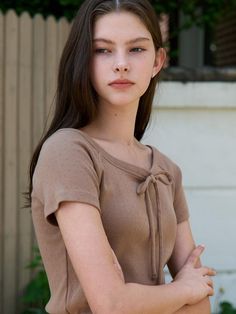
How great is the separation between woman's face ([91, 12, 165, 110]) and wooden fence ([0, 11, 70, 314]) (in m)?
2.52

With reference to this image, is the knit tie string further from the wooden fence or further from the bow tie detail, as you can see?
the wooden fence

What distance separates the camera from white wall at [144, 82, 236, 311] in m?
4.87

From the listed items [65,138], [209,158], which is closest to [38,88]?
[209,158]

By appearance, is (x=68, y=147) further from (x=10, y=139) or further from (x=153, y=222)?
(x=10, y=139)

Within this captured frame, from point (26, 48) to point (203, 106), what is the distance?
1194mm

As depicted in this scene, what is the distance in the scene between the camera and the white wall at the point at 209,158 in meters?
4.87

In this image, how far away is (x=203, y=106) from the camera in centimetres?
487

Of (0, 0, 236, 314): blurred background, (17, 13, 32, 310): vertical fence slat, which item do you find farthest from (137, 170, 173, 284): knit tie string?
(17, 13, 32, 310): vertical fence slat

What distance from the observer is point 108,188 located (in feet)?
7.34

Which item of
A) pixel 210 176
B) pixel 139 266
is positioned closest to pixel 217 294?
pixel 210 176

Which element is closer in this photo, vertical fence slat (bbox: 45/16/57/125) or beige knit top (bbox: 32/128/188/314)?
beige knit top (bbox: 32/128/188/314)

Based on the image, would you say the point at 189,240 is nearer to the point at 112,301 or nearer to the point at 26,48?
the point at 112,301

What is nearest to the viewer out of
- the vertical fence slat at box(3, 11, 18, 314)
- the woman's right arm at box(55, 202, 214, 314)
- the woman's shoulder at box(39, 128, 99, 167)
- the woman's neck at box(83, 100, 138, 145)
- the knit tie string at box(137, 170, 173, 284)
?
the woman's right arm at box(55, 202, 214, 314)

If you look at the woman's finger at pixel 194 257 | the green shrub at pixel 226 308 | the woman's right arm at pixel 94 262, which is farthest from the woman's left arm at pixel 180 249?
the green shrub at pixel 226 308
